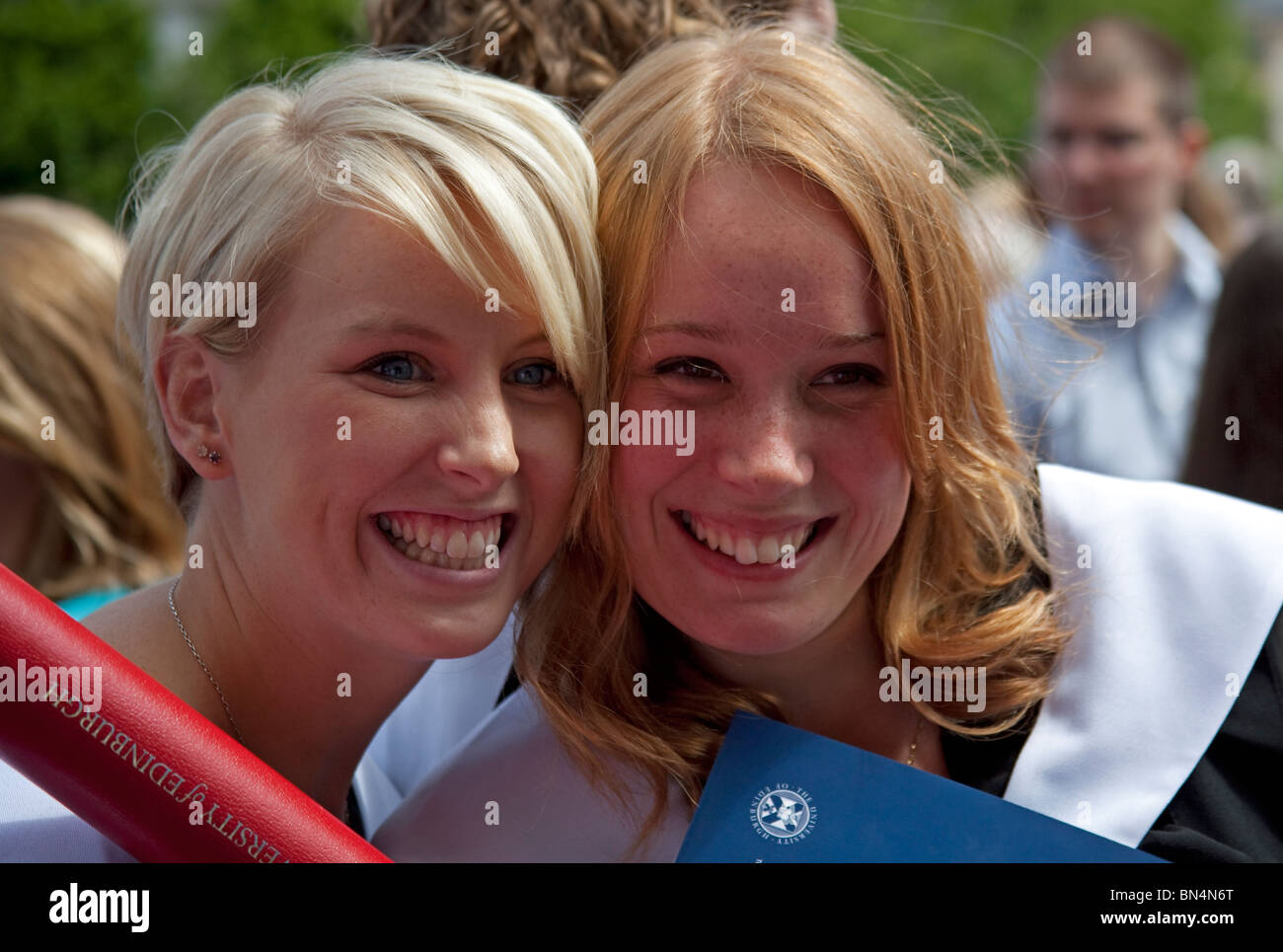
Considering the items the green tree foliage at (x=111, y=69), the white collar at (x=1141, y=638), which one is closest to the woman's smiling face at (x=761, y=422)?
the white collar at (x=1141, y=638)

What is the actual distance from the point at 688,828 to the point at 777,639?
1.05 feet

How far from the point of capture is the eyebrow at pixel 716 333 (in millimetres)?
2066

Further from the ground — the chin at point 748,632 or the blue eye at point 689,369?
the blue eye at point 689,369

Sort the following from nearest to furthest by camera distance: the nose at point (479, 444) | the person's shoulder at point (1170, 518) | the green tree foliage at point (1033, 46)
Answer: the nose at point (479, 444) → the person's shoulder at point (1170, 518) → the green tree foliage at point (1033, 46)

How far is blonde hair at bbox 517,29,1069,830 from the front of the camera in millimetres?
2131

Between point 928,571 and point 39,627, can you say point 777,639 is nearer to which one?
point 928,571

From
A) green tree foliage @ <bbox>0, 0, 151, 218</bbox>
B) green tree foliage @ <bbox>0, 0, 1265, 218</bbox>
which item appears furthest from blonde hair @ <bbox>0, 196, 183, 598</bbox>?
green tree foliage @ <bbox>0, 0, 151, 218</bbox>

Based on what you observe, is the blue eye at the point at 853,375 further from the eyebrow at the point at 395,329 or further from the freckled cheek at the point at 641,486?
the eyebrow at the point at 395,329

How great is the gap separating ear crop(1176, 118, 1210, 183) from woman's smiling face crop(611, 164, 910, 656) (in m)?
3.61

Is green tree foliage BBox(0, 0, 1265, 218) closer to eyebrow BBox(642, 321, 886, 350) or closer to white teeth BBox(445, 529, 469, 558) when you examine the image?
eyebrow BBox(642, 321, 886, 350)

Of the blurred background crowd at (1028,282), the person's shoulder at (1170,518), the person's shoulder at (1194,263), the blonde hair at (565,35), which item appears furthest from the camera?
the person's shoulder at (1194,263)

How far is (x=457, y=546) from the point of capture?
6.80 ft

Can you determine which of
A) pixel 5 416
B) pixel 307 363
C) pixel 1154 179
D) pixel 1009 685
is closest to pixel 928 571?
pixel 1009 685

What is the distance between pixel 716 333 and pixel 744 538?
12.7 inches
